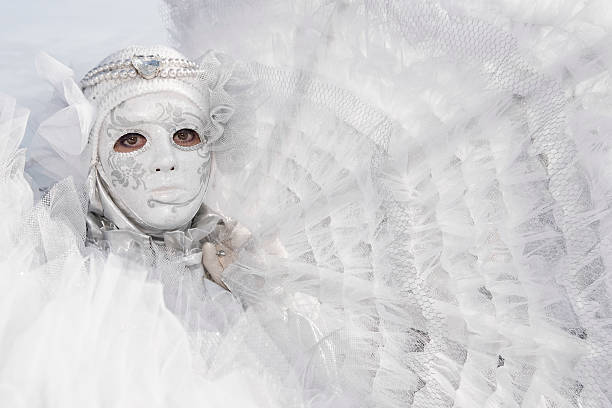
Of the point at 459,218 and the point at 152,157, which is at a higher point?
the point at 459,218

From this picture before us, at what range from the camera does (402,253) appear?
1068mm

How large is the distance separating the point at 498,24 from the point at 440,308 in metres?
0.50

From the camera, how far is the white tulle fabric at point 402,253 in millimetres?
978

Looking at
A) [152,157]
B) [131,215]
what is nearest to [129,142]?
[152,157]

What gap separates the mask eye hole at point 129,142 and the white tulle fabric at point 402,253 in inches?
6.9

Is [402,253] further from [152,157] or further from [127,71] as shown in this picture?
[127,71]

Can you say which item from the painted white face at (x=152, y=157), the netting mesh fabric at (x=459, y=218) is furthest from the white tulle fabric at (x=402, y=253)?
the painted white face at (x=152, y=157)

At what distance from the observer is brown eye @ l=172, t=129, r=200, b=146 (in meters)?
1.39

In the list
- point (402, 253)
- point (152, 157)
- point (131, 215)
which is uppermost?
point (402, 253)

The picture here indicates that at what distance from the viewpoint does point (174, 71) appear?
54.6 inches

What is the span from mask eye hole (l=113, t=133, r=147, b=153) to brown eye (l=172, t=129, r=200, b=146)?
7 centimetres

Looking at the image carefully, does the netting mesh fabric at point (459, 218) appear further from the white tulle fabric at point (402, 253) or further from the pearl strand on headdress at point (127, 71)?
the pearl strand on headdress at point (127, 71)

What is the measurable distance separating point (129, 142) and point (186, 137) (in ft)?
0.42

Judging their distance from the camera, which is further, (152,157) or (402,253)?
(152,157)
